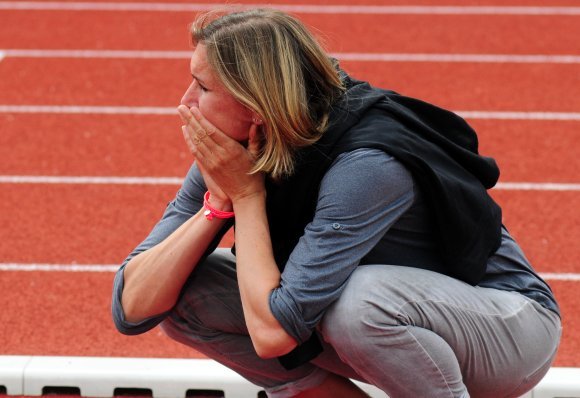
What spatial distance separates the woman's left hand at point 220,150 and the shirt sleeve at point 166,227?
259 millimetres

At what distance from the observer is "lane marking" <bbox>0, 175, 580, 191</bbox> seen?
17.4ft

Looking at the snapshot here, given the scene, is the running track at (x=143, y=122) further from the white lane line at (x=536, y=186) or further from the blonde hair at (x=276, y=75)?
the blonde hair at (x=276, y=75)

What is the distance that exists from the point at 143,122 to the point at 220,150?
150 inches

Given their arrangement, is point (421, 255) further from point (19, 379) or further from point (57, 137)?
point (57, 137)

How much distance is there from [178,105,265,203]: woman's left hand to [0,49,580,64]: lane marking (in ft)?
16.1

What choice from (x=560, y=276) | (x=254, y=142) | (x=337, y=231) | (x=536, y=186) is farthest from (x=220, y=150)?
(x=536, y=186)

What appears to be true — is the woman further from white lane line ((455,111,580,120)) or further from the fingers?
white lane line ((455,111,580,120))

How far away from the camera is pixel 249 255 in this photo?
8.32ft

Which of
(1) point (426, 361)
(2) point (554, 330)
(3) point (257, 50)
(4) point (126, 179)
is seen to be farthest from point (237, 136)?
(4) point (126, 179)

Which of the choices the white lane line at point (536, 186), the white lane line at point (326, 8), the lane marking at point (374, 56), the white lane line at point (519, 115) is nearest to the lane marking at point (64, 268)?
the white lane line at point (536, 186)

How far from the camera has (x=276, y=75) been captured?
8.06 ft

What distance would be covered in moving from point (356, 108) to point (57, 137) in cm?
373

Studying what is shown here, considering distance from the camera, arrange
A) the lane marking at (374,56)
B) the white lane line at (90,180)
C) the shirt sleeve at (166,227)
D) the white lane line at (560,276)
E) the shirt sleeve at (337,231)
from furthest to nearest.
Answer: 1. the lane marking at (374,56)
2. the white lane line at (90,180)
3. the white lane line at (560,276)
4. the shirt sleeve at (166,227)
5. the shirt sleeve at (337,231)

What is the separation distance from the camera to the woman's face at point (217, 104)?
2.51 m
